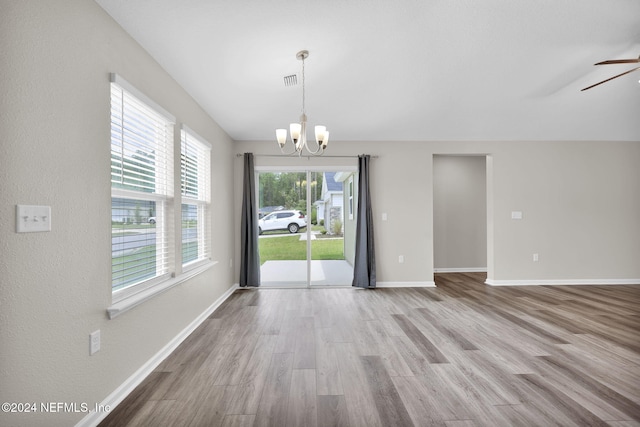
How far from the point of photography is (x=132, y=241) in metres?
2.31

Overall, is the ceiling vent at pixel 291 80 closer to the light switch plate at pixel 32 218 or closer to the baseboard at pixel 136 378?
the light switch plate at pixel 32 218

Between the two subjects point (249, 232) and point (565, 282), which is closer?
point (249, 232)

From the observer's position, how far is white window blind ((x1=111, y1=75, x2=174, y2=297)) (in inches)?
82.3

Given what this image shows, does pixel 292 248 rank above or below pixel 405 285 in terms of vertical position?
above

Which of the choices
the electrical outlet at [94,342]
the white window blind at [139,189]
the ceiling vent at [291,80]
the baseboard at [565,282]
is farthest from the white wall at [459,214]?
the electrical outlet at [94,342]

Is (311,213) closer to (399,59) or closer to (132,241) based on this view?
(399,59)

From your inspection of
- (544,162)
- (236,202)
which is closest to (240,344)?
(236,202)

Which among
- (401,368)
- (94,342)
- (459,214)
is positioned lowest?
(401,368)

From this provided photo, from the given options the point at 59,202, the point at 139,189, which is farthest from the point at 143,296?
the point at 59,202

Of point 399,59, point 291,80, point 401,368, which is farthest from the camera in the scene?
point 291,80

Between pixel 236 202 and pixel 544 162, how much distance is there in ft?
17.8

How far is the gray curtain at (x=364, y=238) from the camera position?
5086 millimetres

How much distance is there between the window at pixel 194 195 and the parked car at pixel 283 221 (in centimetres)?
136

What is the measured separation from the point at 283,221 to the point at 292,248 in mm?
495
